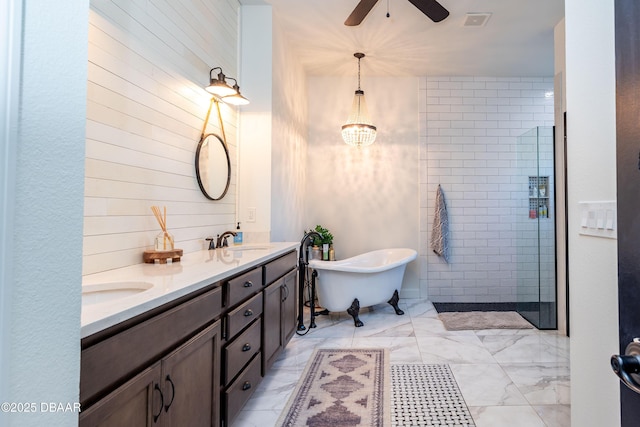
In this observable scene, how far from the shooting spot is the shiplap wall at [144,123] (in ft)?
4.82

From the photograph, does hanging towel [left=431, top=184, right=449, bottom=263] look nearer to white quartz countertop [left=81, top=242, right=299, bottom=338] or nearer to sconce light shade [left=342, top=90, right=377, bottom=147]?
sconce light shade [left=342, top=90, right=377, bottom=147]

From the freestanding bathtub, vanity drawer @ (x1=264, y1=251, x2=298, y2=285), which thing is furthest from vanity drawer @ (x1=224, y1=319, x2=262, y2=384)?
the freestanding bathtub

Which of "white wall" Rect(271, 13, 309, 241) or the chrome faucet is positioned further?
"white wall" Rect(271, 13, 309, 241)

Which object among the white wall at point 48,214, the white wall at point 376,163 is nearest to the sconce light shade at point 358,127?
the white wall at point 376,163

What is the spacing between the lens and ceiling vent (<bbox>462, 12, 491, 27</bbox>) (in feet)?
10.1

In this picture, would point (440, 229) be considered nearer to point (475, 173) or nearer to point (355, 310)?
point (475, 173)

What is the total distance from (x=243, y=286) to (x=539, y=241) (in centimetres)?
316

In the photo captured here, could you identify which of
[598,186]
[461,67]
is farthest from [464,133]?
[598,186]

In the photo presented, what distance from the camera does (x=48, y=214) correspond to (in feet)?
1.58

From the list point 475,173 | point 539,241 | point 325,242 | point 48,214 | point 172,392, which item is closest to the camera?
point 48,214

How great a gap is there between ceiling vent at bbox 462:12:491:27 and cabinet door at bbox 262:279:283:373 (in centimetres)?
296

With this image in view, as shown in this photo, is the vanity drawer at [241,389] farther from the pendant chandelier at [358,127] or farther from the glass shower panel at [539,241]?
the glass shower panel at [539,241]

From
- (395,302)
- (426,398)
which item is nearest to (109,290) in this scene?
(426,398)

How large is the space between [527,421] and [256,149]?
2705 mm
